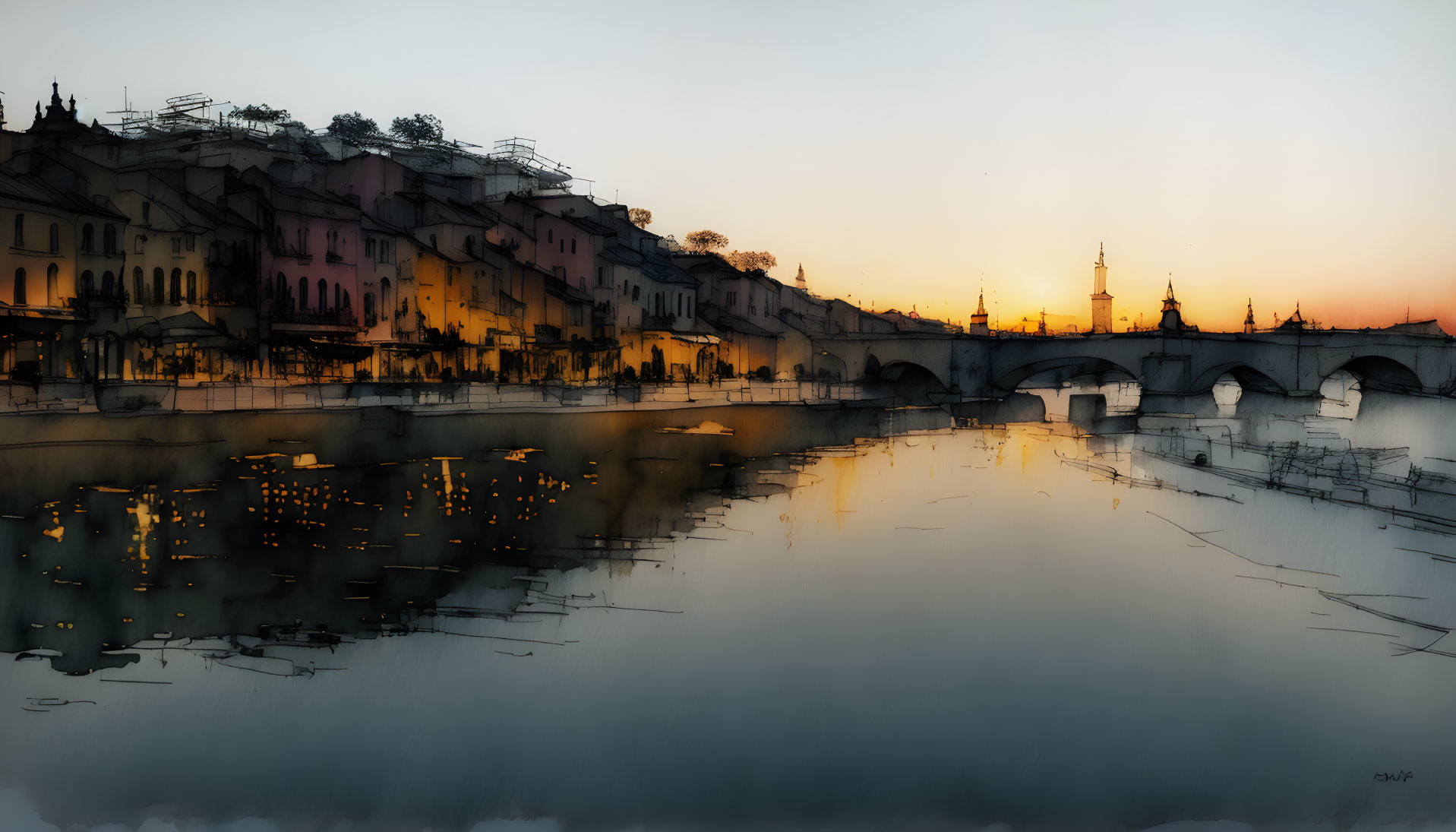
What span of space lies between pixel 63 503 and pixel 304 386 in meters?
5.94

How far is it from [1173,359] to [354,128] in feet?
120

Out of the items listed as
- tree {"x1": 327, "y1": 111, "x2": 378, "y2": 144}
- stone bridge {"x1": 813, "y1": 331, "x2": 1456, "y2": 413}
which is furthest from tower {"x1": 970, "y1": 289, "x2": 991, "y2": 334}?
tree {"x1": 327, "y1": 111, "x2": 378, "y2": 144}

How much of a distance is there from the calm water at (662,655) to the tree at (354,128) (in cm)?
1789

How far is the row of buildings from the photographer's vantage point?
20000mm

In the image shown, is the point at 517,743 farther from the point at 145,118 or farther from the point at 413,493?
the point at 145,118

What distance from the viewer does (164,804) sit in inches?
271

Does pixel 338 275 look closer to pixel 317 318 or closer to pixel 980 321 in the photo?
pixel 317 318

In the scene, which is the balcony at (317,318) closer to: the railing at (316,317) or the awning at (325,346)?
the railing at (316,317)

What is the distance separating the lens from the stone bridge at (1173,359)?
36.4 meters

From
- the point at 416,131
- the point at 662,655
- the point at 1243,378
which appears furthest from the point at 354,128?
the point at 1243,378

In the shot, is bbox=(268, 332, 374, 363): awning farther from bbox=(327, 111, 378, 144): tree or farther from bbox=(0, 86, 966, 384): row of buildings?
bbox=(327, 111, 378, 144): tree
